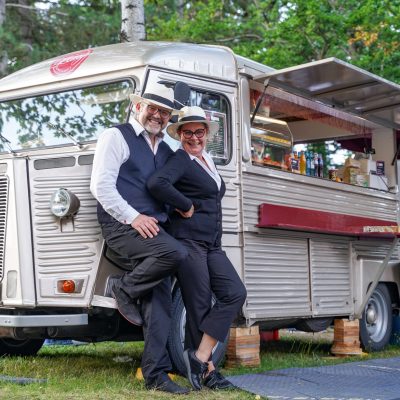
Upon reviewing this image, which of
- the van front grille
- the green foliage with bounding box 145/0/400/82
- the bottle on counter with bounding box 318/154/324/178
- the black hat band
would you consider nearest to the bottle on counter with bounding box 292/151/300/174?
the bottle on counter with bounding box 318/154/324/178

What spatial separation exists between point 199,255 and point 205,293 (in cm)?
27

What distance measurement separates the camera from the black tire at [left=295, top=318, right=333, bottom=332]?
8035 millimetres

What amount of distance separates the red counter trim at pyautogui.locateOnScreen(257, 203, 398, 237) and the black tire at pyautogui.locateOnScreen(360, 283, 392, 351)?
75cm

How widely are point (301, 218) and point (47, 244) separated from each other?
2.47m

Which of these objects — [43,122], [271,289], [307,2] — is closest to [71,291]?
[43,122]

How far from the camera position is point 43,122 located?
685 cm

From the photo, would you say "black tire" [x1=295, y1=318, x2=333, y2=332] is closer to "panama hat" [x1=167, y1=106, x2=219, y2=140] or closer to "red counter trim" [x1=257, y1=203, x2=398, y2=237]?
"red counter trim" [x1=257, y1=203, x2=398, y2=237]

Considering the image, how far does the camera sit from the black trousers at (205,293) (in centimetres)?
576

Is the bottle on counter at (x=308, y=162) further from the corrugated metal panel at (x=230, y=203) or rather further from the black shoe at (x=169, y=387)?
the black shoe at (x=169, y=387)

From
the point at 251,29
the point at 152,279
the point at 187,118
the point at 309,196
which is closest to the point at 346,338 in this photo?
the point at 309,196

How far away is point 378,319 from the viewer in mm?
9180

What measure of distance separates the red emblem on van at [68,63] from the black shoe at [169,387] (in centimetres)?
270

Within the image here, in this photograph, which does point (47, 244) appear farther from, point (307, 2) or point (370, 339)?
point (307, 2)

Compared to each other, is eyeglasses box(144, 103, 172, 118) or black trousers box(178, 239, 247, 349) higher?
eyeglasses box(144, 103, 172, 118)
